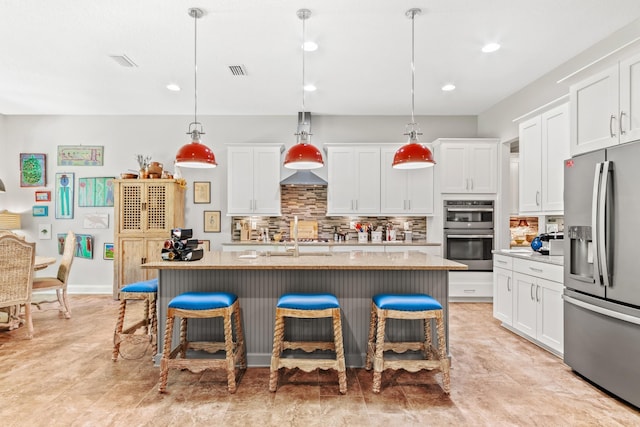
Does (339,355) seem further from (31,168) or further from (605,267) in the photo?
(31,168)

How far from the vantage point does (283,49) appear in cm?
365

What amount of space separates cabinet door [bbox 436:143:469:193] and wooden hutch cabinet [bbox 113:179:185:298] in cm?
414

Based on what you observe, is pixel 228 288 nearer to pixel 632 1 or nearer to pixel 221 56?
pixel 221 56

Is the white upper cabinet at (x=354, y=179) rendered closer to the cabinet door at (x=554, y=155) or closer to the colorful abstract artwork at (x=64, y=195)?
the cabinet door at (x=554, y=155)

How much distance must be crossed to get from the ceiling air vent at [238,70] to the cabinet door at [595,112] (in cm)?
327

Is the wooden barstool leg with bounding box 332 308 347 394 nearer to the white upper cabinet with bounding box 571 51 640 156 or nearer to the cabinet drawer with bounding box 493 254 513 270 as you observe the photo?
the white upper cabinet with bounding box 571 51 640 156

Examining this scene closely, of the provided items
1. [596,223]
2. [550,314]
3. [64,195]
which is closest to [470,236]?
[550,314]

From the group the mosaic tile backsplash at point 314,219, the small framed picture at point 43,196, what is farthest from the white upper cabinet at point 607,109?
the small framed picture at point 43,196

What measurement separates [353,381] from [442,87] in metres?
3.82

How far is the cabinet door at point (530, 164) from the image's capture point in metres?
3.92

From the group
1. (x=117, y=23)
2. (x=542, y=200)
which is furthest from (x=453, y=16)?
(x=117, y=23)

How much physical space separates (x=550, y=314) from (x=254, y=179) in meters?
4.19

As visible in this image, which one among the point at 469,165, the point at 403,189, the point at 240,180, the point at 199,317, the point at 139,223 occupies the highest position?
the point at 469,165

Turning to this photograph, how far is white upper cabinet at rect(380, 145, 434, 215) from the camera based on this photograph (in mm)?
5582
